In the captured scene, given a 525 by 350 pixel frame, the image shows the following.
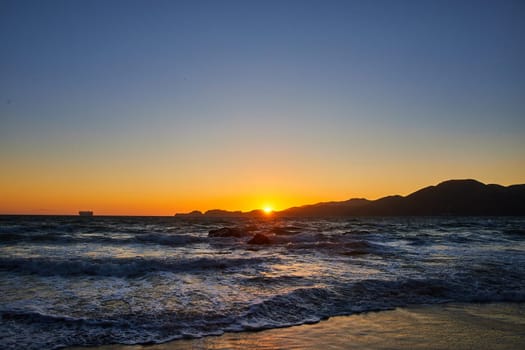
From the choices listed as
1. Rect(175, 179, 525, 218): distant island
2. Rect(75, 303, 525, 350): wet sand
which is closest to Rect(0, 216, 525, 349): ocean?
Rect(75, 303, 525, 350): wet sand

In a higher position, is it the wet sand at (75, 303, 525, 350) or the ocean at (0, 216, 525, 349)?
the ocean at (0, 216, 525, 349)

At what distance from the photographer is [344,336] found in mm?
6551

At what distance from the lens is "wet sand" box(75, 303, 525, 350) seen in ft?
19.9

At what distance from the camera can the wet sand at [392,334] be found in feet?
19.9

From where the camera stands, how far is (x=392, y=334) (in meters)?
6.61

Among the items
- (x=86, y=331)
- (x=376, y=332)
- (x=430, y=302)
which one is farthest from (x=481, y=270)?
(x=86, y=331)

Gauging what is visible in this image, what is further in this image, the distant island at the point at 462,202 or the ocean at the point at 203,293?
the distant island at the point at 462,202

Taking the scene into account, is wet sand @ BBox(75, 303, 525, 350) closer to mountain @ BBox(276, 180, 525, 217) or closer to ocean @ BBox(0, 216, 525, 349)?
ocean @ BBox(0, 216, 525, 349)

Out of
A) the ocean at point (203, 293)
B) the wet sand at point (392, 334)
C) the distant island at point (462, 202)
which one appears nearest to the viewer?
the wet sand at point (392, 334)

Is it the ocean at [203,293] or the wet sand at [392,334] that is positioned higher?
the ocean at [203,293]

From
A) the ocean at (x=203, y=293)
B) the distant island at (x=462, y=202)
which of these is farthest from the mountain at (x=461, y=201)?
the ocean at (x=203, y=293)

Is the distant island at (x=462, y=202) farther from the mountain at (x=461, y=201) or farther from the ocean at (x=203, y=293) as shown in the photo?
the ocean at (x=203, y=293)

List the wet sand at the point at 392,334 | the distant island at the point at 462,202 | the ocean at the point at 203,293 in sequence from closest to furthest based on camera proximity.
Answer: the wet sand at the point at 392,334
the ocean at the point at 203,293
the distant island at the point at 462,202

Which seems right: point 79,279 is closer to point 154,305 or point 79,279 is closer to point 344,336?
point 154,305
